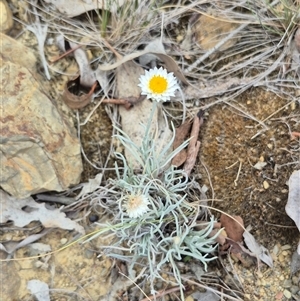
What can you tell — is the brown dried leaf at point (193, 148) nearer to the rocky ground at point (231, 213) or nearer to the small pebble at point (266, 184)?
the rocky ground at point (231, 213)

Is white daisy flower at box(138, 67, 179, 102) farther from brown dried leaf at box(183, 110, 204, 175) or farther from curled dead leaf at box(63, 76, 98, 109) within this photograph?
curled dead leaf at box(63, 76, 98, 109)

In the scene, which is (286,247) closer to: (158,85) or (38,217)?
(158,85)

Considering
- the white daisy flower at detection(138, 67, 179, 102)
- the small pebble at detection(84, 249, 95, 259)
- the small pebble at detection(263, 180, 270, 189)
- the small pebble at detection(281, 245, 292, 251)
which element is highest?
the white daisy flower at detection(138, 67, 179, 102)

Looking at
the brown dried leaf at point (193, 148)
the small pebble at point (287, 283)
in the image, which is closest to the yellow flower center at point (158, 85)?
the brown dried leaf at point (193, 148)

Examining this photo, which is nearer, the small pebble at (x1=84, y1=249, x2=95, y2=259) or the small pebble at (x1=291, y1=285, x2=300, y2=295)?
the small pebble at (x1=291, y1=285, x2=300, y2=295)

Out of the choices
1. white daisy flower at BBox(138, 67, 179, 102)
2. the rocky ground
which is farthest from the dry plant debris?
white daisy flower at BBox(138, 67, 179, 102)

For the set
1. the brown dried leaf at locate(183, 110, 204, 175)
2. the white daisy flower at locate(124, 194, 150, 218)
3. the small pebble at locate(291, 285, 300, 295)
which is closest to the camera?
the white daisy flower at locate(124, 194, 150, 218)

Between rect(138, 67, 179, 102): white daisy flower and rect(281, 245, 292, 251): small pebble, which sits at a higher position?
rect(138, 67, 179, 102): white daisy flower

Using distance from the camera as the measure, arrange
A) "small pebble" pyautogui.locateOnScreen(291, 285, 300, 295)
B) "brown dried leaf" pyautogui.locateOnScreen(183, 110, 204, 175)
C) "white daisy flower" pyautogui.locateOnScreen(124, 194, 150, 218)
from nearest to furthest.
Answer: "white daisy flower" pyautogui.locateOnScreen(124, 194, 150, 218) < "small pebble" pyautogui.locateOnScreen(291, 285, 300, 295) < "brown dried leaf" pyautogui.locateOnScreen(183, 110, 204, 175)

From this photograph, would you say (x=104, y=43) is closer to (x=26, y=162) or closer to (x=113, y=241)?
(x=26, y=162)
